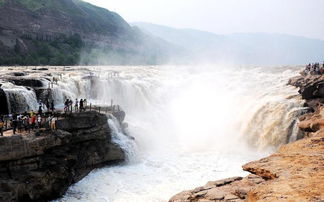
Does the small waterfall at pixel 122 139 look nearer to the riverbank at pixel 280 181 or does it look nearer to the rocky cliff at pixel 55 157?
the rocky cliff at pixel 55 157

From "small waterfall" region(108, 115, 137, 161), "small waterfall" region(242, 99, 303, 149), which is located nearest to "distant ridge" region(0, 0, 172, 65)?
"small waterfall" region(108, 115, 137, 161)

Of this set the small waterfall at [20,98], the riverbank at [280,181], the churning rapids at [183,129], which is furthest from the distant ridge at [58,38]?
the riverbank at [280,181]

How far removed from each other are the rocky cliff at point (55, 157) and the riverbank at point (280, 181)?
1021 centimetres

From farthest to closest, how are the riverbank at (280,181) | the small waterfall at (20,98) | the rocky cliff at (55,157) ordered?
the small waterfall at (20,98) < the rocky cliff at (55,157) < the riverbank at (280,181)

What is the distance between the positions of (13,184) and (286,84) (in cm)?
3290

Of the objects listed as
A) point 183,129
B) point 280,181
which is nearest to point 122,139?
point 183,129

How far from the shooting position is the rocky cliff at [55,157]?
18.2 m

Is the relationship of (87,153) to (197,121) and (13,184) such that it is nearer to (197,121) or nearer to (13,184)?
(13,184)

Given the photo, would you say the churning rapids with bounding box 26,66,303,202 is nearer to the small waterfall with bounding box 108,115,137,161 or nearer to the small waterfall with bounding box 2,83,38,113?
the small waterfall with bounding box 108,115,137,161

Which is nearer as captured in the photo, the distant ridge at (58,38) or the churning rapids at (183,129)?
the churning rapids at (183,129)

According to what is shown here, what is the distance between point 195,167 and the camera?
25.1 metres

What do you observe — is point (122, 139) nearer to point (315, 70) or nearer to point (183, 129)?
point (183, 129)

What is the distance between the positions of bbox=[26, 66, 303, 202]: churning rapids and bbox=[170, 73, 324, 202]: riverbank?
8141 millimetres

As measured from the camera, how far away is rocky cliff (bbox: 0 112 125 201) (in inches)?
719
